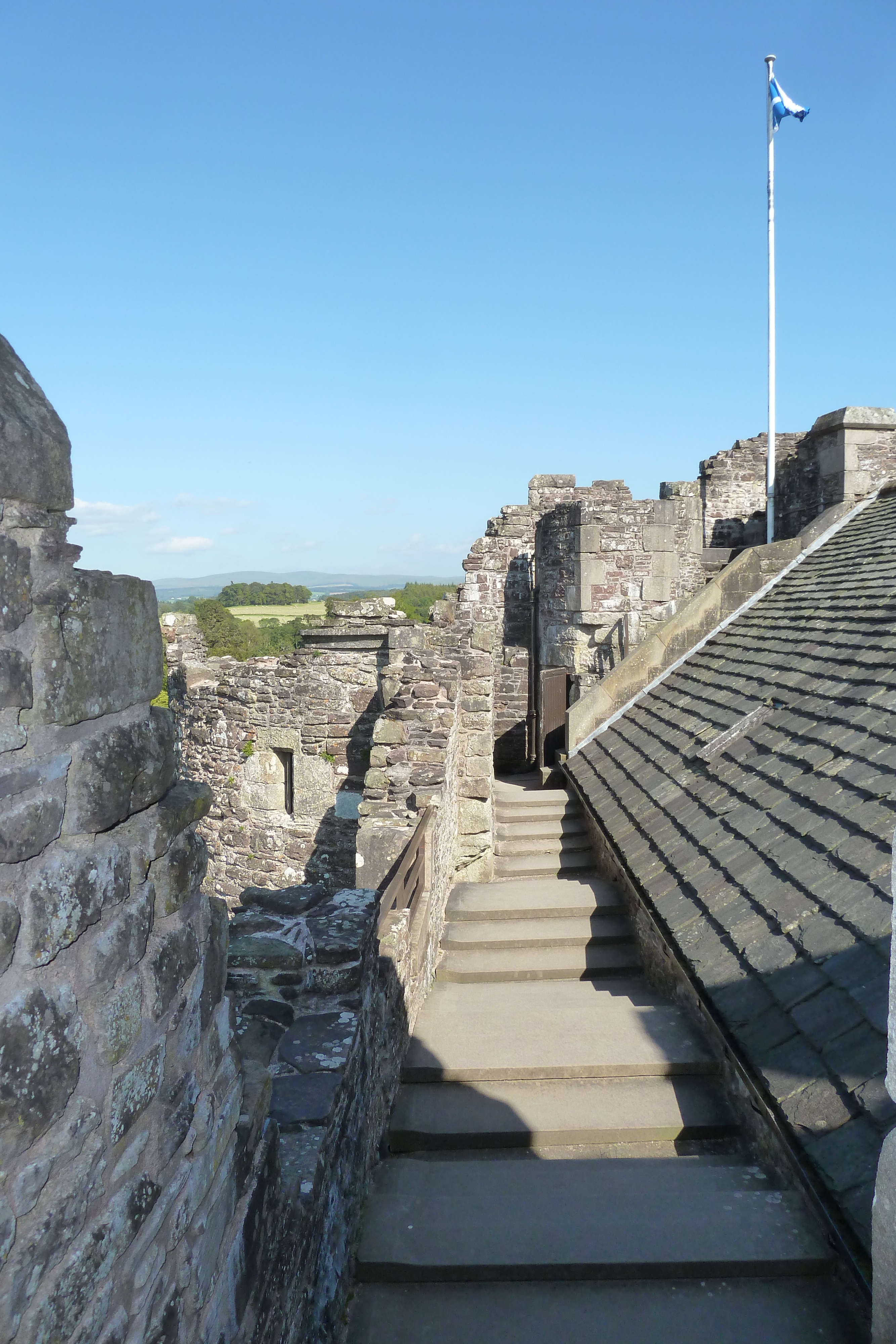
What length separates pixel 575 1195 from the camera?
12.7 feet

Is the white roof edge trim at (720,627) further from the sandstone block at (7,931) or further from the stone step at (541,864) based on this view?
the sandstone block at (7,931)

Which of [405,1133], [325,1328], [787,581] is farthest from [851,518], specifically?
[325,1328]

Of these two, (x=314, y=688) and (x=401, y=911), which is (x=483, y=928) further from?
(x=314, y=688)

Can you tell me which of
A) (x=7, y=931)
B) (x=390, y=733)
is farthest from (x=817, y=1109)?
(x=390, y=733)

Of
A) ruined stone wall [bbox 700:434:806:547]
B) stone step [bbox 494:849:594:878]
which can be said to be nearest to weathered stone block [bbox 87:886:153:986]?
stone step [bbox 494:849:594:878]

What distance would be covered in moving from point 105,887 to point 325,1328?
101 inches

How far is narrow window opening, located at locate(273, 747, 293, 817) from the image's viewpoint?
37.8 ft

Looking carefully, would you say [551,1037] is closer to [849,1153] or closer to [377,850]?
[377,850]

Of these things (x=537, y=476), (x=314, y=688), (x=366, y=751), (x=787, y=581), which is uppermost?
(x=537, y=476)

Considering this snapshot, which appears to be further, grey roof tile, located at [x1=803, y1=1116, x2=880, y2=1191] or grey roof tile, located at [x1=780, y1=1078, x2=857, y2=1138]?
grey roof tile, located at [x1=780, y1=1078, x2=857, y2=1138]

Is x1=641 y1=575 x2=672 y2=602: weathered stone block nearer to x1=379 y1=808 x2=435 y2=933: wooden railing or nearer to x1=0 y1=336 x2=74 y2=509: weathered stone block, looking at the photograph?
x1=379 y1=808 x2=435 y2=933: wooden railing

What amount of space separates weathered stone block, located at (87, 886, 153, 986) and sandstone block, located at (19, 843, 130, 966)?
45mm

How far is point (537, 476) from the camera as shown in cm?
1521

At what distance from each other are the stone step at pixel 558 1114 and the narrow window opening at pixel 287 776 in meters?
6.87
